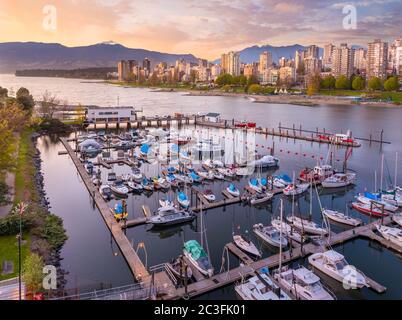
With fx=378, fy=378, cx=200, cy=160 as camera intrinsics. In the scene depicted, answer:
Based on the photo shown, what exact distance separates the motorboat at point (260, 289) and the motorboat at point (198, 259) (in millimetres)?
1011

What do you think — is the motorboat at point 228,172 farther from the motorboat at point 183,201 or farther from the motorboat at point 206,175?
the motorboat at point 183,201

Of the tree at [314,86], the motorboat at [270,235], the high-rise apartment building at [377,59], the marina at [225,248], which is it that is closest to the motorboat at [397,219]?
the marina at [225,248]

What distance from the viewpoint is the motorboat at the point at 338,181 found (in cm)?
1789

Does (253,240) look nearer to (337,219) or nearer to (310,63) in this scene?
(337,219)

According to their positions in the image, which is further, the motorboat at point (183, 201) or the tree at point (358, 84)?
the tree at point (358, 84)

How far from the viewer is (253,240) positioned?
12.3 metres

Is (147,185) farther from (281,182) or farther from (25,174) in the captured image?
(281,182)

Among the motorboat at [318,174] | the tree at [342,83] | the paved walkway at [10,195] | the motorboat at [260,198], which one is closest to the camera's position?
the paved walkway at [10,195]

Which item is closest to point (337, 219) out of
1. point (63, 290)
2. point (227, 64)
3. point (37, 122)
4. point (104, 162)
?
point (63, 290)

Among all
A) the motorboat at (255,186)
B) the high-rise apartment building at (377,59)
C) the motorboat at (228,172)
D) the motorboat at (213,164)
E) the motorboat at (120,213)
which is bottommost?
the motorboat at (120,213)

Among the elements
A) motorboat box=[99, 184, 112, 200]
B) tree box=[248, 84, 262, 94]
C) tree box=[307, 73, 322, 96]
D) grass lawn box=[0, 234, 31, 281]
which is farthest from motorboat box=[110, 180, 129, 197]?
tree box=[248, 84, 262, 94]

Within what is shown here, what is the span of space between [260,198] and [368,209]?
13.6ft
